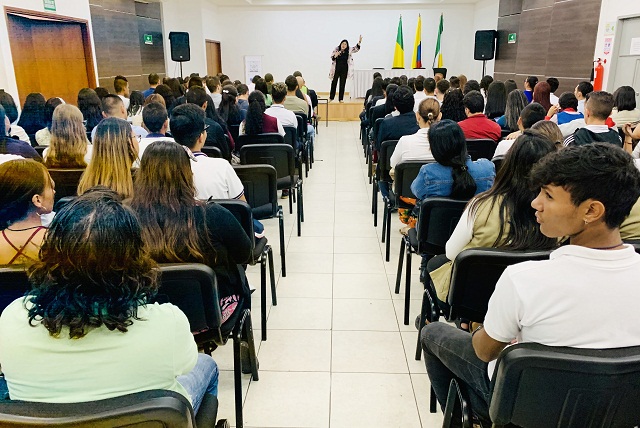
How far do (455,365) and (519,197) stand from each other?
748 millimetres

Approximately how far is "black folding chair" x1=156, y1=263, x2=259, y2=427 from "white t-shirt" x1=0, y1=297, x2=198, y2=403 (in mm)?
440

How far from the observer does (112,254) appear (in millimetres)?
1069

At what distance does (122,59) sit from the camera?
9453 millimetres

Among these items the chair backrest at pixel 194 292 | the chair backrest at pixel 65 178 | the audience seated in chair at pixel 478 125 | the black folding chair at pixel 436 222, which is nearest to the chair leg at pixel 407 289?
the black folding chair at pixel 436 222

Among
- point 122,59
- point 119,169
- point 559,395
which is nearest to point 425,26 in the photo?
point 122,59

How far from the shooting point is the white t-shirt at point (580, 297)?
1.12 metres

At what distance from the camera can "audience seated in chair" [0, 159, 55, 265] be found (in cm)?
170

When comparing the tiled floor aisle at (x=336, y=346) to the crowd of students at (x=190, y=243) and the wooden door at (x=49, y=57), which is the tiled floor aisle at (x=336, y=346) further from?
the wooden door at (x=49, y=57)

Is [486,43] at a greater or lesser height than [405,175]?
greater

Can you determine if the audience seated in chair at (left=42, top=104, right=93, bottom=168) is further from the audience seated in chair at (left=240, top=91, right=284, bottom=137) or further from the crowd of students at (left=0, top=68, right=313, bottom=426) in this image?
the audience seated in chair at (left=240, top=91, right=284, bottom=137)

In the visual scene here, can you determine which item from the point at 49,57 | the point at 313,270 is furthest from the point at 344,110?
the point at 313,270

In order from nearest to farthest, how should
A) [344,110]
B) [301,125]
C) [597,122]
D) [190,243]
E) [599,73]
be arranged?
1. [190,243]
2. [597,122]
3. [301,125]
4. [599,73]
5. [344,110]

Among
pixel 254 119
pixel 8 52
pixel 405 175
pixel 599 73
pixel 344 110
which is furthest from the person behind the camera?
pixel 344 110

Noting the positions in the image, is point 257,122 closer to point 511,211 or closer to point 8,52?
point 511,211
